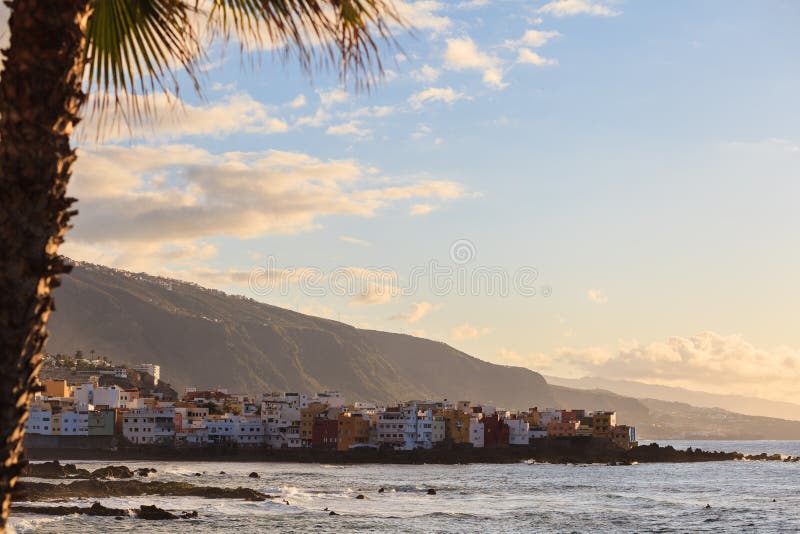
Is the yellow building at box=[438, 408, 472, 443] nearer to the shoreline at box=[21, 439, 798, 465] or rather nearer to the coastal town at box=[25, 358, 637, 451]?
the coastal town at box=[25, 358, 637, 451]

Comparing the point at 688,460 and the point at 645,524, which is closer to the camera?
the point at 645,524

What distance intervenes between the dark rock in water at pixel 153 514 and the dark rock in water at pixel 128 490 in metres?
10.7

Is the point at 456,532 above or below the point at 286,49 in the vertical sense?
below

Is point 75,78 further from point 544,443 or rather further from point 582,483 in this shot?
point 544,443

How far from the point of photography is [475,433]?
5251 inches

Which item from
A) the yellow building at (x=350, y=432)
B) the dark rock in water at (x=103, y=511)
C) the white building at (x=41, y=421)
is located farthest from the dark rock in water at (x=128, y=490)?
the white building at (x=41, y=421)

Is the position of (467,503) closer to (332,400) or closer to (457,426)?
(457,426)

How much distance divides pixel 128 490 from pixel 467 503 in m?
21.5

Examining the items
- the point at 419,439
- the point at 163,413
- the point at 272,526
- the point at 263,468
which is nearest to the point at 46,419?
the point at 163,413

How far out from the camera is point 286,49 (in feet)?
20.1

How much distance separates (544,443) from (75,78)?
13605 centimetres

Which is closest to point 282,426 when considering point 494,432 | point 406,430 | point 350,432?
point 350,432

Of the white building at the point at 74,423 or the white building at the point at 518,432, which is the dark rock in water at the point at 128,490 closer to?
the white building at the point at 74,423

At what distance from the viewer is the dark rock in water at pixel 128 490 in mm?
61969
